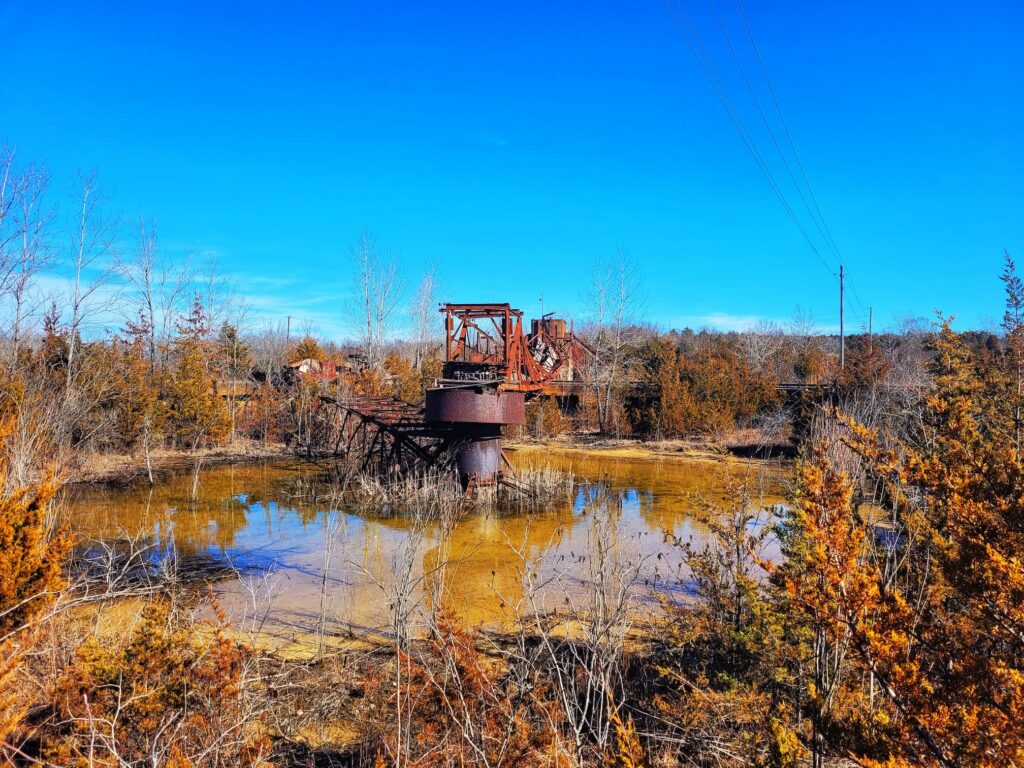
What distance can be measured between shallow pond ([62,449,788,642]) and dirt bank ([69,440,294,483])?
990 millimetres

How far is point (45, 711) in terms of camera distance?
368 centimetres

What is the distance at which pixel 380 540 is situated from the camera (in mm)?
9578

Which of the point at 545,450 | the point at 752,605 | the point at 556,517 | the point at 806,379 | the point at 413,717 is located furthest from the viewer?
the point at 806,379

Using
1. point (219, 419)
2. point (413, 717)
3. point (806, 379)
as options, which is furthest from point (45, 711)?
point (806, 379)

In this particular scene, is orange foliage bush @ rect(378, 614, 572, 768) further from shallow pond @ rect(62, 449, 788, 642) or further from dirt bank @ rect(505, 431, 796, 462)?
dirt bank @ rect(505, 431, 796, 462)

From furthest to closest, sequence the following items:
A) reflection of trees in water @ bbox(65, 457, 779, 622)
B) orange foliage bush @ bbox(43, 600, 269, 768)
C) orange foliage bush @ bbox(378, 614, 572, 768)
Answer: reflection of trees in water @ bbox(65, 457, 779, 622) → orange foliage bush @ bbox(43, 600, 269, 768) → orange foliage bush @ bbox(378, 614, 572, 768)

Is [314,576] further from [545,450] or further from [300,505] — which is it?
[545,450]

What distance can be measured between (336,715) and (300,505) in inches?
338

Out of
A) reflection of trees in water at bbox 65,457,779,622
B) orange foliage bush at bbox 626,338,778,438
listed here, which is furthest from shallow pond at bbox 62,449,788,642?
orange foliage bush at bbox 626,338,778,438

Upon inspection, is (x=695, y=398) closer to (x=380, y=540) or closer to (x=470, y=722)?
(x=380, y=540)

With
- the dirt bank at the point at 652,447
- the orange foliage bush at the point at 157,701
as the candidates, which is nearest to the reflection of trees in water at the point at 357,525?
the orange foliage bush at the point at 157,701

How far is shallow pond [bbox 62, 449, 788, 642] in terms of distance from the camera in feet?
19.5

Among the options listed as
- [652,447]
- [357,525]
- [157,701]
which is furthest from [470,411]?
[652,447]

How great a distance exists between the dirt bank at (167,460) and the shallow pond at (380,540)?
0.99m
